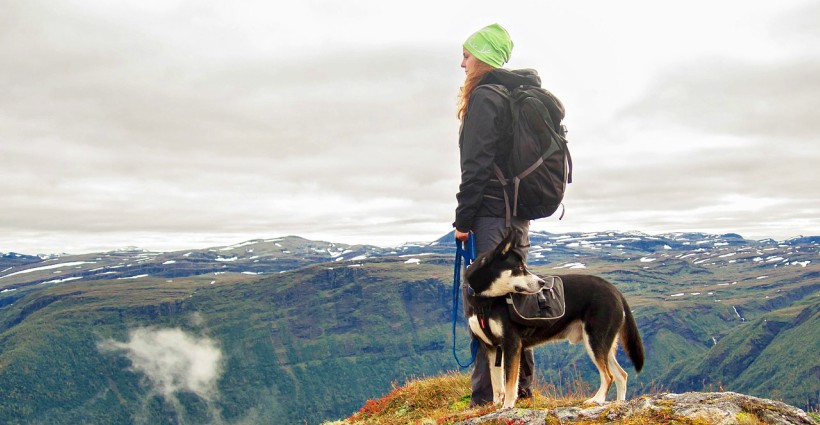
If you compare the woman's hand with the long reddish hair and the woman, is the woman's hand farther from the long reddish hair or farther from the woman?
the long reddish hair

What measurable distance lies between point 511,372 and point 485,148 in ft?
11.6

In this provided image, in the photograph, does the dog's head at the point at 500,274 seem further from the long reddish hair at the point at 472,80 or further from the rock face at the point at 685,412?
the long reddish hair at the point at 472,80

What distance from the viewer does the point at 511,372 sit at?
28.3ft

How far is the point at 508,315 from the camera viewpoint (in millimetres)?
8664

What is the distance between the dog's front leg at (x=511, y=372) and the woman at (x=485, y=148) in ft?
2.94

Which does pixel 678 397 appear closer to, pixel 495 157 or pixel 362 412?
pixel 495 157

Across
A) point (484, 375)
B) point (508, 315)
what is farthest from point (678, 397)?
point (484, 375)

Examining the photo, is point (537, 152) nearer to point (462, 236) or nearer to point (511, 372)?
point (462, 236)

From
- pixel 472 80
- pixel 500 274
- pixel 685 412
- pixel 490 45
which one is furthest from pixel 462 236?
pixel 685 412

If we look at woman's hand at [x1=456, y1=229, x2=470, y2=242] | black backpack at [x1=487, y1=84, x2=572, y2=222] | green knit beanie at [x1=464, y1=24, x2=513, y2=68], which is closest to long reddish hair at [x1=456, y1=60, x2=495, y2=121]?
green knit beanie at [x1=464, y1=24, x2=513, y2=68]

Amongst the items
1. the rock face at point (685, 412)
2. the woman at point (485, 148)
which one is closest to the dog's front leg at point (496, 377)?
the woman at point (485, 148)

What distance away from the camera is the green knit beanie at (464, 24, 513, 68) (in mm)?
9477

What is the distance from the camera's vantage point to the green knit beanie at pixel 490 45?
9.48m

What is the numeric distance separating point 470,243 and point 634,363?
136 inches
